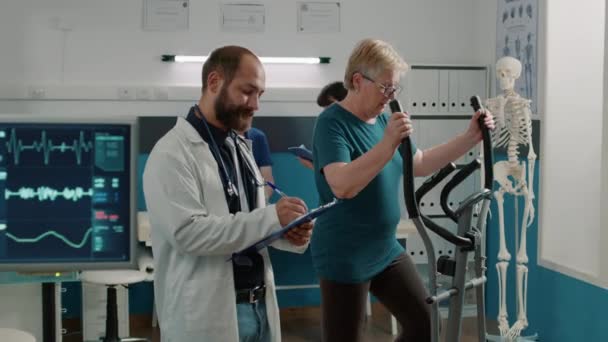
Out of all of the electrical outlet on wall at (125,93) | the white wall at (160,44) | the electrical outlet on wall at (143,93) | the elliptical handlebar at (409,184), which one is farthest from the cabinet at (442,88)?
the elliptical handlebar at (409,184)

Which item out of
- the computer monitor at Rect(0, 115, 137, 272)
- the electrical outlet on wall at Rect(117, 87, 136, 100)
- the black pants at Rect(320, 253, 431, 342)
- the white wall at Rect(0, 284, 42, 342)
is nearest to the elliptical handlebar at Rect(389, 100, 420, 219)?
the black pants at Rect(320, 253, 431, 342)

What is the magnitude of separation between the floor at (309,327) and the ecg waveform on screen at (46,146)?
11.0ft

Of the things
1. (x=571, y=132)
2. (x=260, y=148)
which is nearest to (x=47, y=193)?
(x=260, y=148)

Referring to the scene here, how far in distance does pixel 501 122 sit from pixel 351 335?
2.28 metres

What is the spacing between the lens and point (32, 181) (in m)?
1.92

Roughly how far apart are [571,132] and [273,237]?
319 cm

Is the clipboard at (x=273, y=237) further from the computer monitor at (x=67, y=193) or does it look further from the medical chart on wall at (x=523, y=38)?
the medical chart on wall at (x=523, y=38)

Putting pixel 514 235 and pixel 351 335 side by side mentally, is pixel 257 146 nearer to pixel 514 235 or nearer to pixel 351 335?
pixel 514 235

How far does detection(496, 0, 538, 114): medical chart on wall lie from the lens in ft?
16.3

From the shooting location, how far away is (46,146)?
1908 mm

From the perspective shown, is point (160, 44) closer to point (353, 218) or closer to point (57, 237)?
point (353, 218)

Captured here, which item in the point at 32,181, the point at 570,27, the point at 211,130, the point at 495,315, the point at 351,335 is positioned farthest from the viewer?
the point at 495,315

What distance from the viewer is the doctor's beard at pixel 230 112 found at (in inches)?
82.0

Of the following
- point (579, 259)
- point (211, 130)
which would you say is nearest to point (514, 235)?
point (579, 259)
